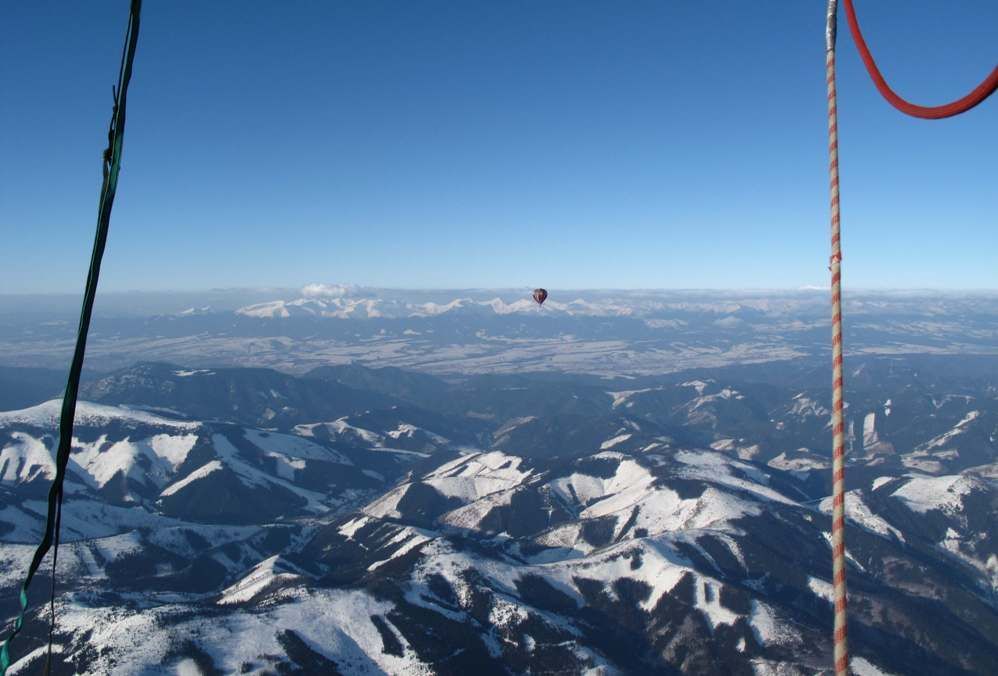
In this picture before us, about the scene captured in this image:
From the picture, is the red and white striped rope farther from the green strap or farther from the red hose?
the green strap

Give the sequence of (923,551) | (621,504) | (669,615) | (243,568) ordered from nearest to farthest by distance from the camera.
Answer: (669,615) < (243,568) < (923,551) < (621,504)

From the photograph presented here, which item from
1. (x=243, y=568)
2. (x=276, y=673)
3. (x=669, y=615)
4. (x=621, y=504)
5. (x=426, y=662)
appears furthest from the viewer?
(x=621, y=504)

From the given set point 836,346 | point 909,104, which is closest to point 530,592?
point 836,346

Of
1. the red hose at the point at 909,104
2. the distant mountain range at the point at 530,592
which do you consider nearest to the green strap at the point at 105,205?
the red hose at the point at 909,104

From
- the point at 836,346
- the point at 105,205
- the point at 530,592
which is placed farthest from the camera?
the point at 530,592

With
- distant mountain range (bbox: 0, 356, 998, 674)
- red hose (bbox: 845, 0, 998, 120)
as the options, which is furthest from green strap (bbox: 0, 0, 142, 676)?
distant mountain range (bbox: 0, 356, 998, 674)

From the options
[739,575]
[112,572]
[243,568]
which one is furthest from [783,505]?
[112,572]

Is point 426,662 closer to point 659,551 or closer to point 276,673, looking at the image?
point 276,673

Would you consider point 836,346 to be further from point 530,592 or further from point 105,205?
point 530,592
